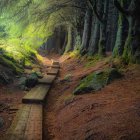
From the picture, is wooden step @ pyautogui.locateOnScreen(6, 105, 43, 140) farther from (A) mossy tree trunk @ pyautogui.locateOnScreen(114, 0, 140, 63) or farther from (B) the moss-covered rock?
(A) mossy tree trunk @ pyautogui.locateOnScreen(114, 0, 140, 63)

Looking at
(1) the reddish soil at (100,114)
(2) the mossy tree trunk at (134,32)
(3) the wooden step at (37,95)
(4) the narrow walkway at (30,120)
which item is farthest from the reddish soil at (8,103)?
(2) the mossy tree trunk at (134,32)

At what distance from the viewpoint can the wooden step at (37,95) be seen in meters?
8.51

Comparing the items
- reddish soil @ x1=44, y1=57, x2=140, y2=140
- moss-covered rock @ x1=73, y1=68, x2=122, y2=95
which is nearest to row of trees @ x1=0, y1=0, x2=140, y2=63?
moss-covered rock @ x1=73, y1=68, x2=122, y2=95

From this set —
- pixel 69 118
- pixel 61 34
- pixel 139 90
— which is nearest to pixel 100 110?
pixel 69 118

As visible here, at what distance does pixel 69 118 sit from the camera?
6629mm

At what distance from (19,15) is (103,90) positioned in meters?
8.68

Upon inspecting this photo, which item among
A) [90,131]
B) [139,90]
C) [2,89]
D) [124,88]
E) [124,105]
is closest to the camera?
[90,131]

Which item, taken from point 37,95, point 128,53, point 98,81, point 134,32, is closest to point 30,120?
point 37,95

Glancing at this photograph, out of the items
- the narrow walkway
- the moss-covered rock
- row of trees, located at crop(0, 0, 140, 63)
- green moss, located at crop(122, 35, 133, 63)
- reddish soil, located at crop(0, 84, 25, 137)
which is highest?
row of trees, located at crop(0, 0, 140, 63)

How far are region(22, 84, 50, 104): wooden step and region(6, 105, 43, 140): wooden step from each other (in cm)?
62

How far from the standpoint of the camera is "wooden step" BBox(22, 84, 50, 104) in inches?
335

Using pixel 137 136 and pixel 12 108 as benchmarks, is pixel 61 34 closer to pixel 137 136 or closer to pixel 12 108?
pixel 12 108

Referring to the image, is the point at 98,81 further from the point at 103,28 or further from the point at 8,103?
the point at 103,28

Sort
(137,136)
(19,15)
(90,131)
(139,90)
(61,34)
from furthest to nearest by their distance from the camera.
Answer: (61,34) < (19,15) < (139,90) < (90,131) < (137,136)
